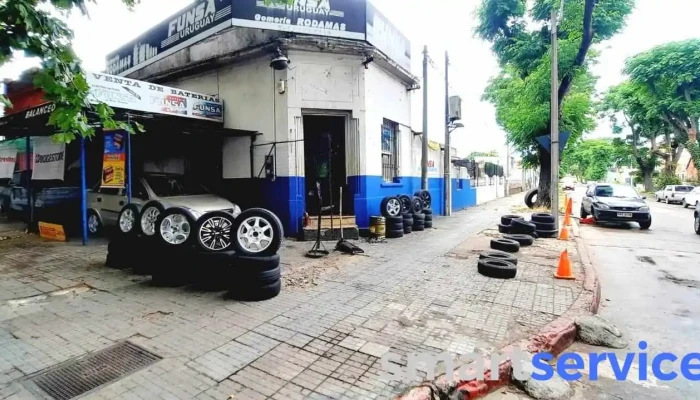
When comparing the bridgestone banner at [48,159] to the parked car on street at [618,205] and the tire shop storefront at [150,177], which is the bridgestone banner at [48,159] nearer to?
the tire shop storefront at [150,177]

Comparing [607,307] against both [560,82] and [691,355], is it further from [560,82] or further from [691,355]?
[560,82]

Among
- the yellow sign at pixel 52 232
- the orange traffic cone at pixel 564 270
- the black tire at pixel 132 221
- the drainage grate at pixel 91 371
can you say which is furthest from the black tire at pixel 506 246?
the yellow sign at pixel 52 232

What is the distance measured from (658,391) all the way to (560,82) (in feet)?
45.0

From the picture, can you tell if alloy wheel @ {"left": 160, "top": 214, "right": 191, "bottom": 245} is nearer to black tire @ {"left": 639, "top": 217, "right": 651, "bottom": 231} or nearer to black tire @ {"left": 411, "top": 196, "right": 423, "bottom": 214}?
black tire @ {"left": 411, "top": 196, "right": 423, "bottom": 214}

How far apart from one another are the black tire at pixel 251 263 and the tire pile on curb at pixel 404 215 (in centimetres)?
535

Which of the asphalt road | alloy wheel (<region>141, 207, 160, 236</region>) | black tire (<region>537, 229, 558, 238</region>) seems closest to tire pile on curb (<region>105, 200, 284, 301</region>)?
alloy wheel (<region>141, 207, 160, 236</region>)

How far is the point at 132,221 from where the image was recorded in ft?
20.9

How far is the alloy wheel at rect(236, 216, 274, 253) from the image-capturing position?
16.2 ft

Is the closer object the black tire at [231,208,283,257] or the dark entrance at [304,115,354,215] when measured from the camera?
the black tire at [231,208,283,257]

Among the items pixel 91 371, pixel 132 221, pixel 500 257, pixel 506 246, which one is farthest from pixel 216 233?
pixel 506 246

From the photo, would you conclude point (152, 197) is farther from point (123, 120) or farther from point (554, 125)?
point (554, 125)

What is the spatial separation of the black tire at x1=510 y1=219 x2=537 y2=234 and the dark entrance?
4.98 m

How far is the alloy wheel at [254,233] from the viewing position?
495cm

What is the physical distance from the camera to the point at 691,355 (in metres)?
3.54
